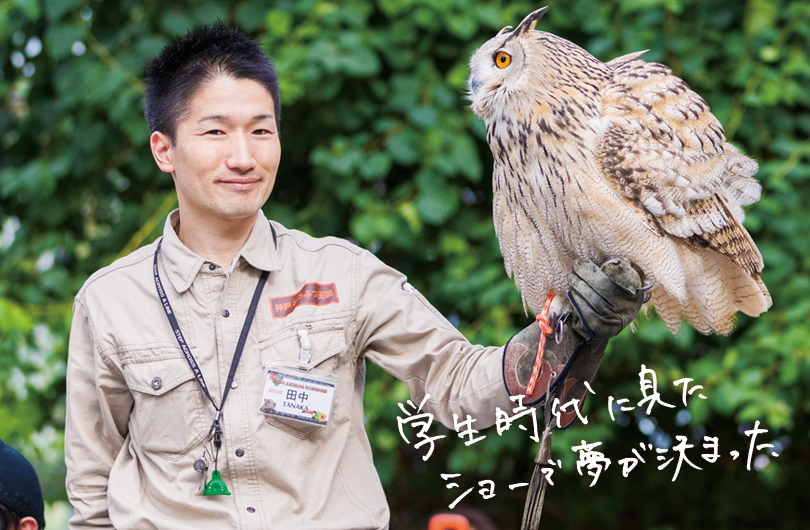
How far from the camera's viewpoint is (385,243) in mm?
3287

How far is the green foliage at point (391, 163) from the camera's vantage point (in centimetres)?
306

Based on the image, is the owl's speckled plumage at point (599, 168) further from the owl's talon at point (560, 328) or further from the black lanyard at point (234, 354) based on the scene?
the black lanyard at point (234, 354)

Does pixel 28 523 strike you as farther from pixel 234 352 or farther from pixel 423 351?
pixel 423 351

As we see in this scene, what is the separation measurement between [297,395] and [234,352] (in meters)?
0.17

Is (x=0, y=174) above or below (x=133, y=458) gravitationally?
above

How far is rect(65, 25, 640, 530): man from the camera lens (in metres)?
1.79

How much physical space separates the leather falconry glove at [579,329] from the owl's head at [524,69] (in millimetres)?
382

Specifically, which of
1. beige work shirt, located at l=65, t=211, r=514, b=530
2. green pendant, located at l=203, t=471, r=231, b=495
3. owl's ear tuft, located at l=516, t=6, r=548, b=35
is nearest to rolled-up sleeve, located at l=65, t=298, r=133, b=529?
beige work shirt, located at l=65, t=211, r=514, b=530

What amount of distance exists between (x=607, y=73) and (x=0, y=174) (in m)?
2.81

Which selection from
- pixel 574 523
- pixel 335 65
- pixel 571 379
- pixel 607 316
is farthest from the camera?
pixel 574 523

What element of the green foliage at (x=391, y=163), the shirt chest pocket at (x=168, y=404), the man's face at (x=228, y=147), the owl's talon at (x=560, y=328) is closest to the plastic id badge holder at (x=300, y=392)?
the shirt chest pocket at (x=168, y=404)

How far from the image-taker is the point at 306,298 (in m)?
1.93

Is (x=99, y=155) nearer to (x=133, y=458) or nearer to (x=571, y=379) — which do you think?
(x=133, y=458)

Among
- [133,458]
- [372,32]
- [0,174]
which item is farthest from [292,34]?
[133,458]
